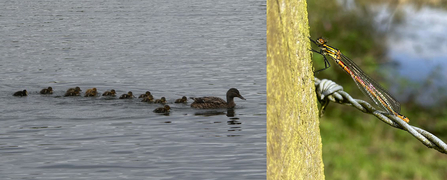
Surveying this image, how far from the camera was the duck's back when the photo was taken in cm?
962

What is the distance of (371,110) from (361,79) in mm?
211

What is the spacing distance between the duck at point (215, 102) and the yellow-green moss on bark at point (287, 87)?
720 centimetres

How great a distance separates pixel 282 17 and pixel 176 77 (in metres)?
10.0

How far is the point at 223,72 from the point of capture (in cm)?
1274

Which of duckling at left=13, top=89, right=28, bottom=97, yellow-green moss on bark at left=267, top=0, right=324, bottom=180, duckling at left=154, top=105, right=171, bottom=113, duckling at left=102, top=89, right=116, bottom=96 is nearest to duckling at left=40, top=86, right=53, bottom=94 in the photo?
duckling at left=13, top=89, right=28, bottom=97

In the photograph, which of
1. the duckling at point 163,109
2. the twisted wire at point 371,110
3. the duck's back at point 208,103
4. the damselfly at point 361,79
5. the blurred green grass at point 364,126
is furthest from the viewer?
the duck's back at point 208,103

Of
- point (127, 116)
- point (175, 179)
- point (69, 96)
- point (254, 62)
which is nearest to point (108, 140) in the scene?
point (127, 116)

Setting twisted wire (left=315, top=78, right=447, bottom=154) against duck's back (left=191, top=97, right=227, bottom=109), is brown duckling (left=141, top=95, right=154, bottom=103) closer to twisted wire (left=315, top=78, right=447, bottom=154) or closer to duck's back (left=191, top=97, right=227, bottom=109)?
duck's back (left=191, top=97, right=227, bottom=109)

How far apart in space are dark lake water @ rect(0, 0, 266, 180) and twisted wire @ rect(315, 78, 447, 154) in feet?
11.1

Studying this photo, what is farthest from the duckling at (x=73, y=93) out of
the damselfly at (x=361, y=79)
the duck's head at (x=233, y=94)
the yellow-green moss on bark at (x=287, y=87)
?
the yellow-green moss on bark at (x=287, y=87)

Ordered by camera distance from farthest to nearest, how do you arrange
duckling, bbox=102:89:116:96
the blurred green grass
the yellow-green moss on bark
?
1. duckling, bbox=102:89:116:96
2. the blurred green grass
3. the yellow-green moss on bark

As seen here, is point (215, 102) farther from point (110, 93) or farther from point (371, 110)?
point (371, 110)

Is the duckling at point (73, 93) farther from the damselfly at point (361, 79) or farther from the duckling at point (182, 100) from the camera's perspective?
the damselfly at point (361, 79)

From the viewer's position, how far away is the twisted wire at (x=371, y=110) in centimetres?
273
